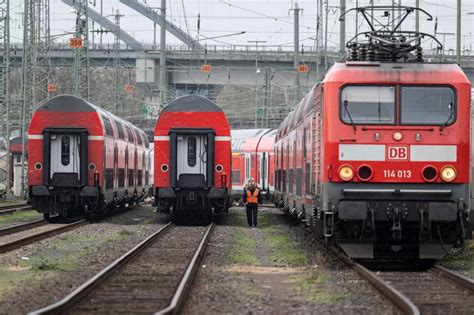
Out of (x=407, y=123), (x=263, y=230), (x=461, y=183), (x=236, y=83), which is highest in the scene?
(x=236, y=83)

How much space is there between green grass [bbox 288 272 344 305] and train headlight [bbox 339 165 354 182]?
1.53 metres

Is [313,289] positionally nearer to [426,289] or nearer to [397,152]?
[426,289]

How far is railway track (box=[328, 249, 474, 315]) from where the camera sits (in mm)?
10609

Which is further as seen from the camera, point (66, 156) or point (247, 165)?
point (247, 165)

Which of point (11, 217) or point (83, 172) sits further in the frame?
point (11, 217)

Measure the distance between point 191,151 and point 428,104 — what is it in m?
12.8

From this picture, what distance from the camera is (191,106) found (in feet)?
87.4

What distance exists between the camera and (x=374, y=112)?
1459 centimetres

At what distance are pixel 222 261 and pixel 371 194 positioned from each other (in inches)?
136

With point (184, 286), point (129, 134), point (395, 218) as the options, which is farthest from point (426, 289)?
point (129, 134)

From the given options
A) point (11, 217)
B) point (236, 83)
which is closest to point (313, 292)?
point (11, 217)

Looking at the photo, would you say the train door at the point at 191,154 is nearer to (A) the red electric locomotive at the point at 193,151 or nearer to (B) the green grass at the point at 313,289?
(A) the red electric locomotive at the point at 193,151

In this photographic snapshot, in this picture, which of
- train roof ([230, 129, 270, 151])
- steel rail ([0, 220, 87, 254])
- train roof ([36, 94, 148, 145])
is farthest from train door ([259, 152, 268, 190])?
steel rail ([0, 220, 87, 254])

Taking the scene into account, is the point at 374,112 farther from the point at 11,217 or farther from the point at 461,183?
the point at 11,217
